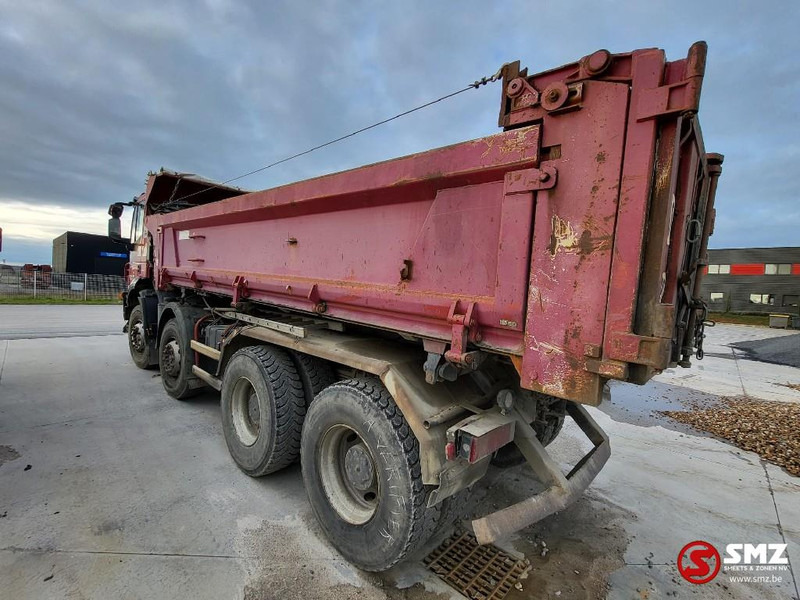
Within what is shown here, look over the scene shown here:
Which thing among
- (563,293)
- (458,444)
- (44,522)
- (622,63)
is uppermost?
(622,63)

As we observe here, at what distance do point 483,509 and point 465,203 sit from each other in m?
2.51

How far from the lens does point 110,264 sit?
28562 mm

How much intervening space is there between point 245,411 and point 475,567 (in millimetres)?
2439

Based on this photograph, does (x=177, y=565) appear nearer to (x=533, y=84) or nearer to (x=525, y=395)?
(x=525, y=395)

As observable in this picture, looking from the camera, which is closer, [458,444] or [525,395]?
[458,444]

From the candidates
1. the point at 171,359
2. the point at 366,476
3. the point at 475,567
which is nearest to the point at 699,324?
the point at 475,567

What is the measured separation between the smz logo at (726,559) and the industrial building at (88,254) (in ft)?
106

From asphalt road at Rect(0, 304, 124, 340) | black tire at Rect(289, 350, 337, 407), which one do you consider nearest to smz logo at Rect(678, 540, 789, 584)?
black tire at Rect(289, 350, 337, 407)

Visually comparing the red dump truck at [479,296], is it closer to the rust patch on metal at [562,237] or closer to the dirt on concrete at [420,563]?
the rust patch on metal at [562,237]

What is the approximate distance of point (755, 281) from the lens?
30.1m

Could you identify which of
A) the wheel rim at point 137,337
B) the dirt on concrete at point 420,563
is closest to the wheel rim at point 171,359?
the wheel rim at point 137,337

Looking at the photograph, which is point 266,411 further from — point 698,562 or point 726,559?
point 726,559

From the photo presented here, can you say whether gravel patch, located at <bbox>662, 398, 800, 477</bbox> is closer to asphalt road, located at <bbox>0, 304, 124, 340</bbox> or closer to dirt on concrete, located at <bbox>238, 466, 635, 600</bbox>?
dirt on concrete, located at <bbox>238, 466, 635, 600</bbox>

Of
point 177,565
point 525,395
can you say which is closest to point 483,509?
point 525,395
